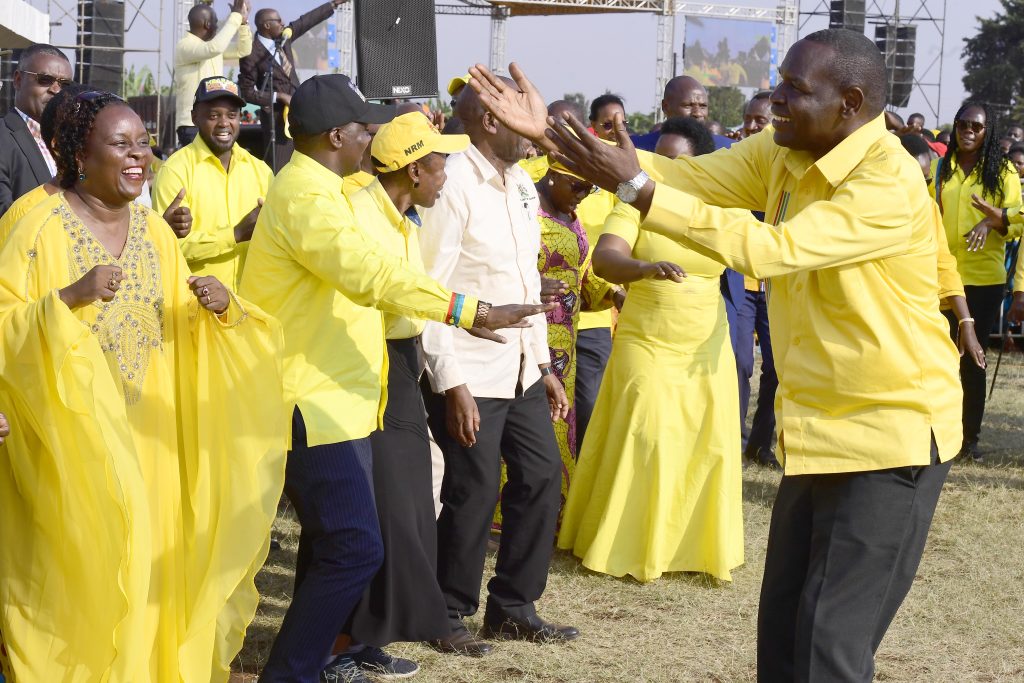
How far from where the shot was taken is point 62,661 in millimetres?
3791

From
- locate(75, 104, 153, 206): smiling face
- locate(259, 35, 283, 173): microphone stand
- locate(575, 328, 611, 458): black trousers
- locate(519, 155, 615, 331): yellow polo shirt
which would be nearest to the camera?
locate(75, 104, 153, 206): smiling face

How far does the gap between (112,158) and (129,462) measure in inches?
36.2

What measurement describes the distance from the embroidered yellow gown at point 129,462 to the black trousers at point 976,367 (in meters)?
6.45

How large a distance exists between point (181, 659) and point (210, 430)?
0.73m

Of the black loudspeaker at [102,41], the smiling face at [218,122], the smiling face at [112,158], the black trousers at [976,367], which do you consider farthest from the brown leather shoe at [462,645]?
the black loudspeaker at [102,41]

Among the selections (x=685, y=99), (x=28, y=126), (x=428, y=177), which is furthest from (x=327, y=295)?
(x=685, y=99)

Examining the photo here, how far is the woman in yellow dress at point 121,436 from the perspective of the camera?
12.0ft

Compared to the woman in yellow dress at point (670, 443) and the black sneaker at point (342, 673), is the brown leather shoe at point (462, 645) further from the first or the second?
the woman in yellow dress at point (670, 443)

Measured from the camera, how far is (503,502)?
5.52 metres

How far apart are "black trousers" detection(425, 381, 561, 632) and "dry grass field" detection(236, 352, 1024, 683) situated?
26 cm

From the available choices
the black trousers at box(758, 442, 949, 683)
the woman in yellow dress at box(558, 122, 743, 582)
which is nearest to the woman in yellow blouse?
the woman in yellow dress at box(558, 122, 743, 582)

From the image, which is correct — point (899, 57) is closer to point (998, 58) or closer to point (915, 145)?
point (915, 145)

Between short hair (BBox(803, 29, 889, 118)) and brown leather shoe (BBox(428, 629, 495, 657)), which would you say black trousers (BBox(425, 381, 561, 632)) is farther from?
short hair (BBox(803, 29, 889, 118))

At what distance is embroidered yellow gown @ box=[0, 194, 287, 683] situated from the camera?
3.65 meters
